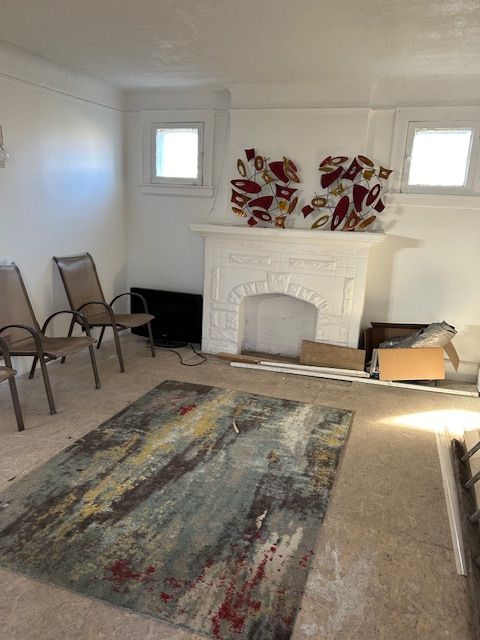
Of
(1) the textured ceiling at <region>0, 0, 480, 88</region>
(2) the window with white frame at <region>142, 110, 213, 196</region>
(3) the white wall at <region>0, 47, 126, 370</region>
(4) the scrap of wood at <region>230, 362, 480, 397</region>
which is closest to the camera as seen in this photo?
(1) the textured ceiling at <region>0, 0, 480, 88</region>

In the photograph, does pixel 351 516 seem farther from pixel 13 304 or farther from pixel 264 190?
pixel 264 190

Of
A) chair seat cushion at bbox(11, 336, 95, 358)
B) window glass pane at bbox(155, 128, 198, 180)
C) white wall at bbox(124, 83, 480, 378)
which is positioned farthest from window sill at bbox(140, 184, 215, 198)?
chair seat cushion at bbox(11, 336, 95, 358)

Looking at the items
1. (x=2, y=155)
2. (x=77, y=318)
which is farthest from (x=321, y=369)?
(x=2, y=155)

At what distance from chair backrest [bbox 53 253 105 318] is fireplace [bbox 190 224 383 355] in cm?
100

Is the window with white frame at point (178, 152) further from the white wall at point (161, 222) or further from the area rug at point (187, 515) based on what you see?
the area rug at point (187, 515)

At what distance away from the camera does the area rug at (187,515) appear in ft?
5.82

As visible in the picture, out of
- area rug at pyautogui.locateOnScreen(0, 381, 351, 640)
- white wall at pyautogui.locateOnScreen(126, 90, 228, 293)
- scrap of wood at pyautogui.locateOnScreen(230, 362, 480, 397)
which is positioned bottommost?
area rug at pyautogui.locateOnScreen(0, 381, 351, 640)

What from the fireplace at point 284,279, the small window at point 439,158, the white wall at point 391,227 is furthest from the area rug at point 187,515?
the small window at point 439,158

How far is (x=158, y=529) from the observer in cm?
212

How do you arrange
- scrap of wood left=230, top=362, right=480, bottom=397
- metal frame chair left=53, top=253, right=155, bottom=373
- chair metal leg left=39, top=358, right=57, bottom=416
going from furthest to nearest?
metal frame chair left=53, top=253, right=155, bottom=373 < scrap of wood left=230, top=362, right=480, bottom=397 < chair metal leg left=39, top=358, right=57, bottom=416

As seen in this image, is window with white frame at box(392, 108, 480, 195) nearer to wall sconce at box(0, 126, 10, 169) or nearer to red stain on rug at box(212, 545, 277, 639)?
wall sconce at box(0, 126, 10, 169)

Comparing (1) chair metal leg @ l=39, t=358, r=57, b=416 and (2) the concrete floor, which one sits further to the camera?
(1) chair metal leg @ l=39, t=358, r=57, b=416

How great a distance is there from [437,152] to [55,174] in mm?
3199

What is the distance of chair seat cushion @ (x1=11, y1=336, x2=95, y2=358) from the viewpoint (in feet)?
10.6
